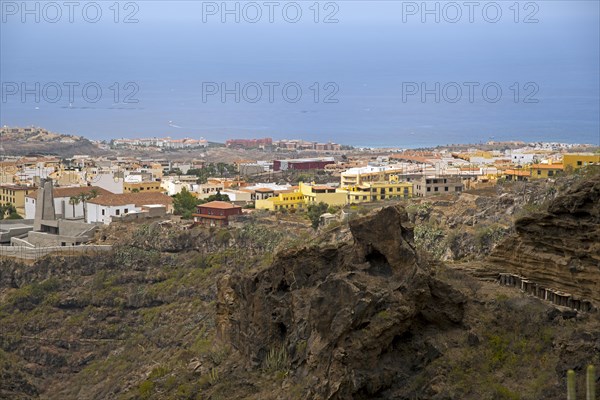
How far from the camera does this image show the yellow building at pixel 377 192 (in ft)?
215

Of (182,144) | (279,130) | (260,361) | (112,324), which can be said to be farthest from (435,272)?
(279,130)

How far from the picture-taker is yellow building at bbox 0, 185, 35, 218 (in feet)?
246

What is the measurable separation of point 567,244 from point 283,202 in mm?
42392

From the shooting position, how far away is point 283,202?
221 ft

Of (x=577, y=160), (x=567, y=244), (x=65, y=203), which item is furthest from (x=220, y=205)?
(x=567, y=244)

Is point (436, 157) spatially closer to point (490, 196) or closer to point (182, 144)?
point (490, 196)

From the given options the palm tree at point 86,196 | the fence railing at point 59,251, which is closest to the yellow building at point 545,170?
the fence railing at point 59,251

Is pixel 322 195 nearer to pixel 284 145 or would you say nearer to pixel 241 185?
pixel 241 185

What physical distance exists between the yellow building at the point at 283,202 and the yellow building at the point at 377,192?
1.95m

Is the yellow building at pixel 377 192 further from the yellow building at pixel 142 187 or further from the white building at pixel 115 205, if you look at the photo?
the yellow building at pixel 142 187

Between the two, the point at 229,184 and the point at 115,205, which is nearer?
the point at 115,205

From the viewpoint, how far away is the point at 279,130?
18812 cm

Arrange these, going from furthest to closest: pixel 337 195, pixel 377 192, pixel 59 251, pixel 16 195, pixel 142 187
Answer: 1. pixel 142 187
2. pixel 16 195
3. pixel 377 192
4. pixel 337 195
5. pixel 59 251

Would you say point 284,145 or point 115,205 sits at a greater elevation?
point 284,145
